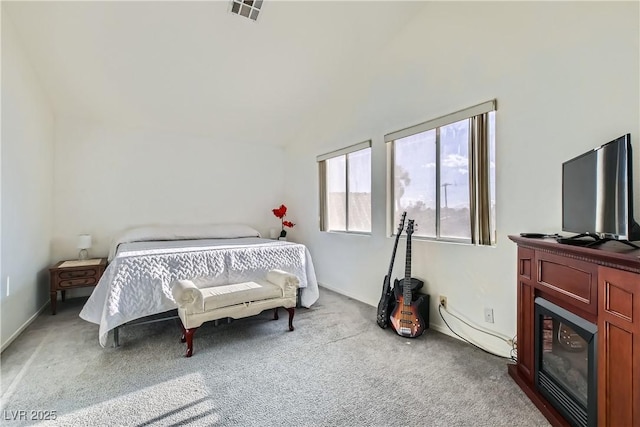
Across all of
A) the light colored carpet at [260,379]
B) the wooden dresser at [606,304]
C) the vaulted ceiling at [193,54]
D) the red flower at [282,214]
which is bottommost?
the light colored carpet at [260,379]

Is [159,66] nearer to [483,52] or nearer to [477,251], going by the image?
[483,52]

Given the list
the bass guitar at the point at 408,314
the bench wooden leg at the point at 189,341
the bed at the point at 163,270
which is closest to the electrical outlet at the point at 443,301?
the bass guitar at the point at 408,314

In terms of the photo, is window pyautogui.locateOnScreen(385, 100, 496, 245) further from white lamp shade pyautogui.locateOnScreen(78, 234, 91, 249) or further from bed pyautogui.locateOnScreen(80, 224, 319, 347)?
white lamp shade pyautogui.locateOnScreen(78, 234, 91, 249)

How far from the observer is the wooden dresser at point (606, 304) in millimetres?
1056

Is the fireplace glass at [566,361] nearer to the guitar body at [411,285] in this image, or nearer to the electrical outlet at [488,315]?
the electrical outlet at [488,315]

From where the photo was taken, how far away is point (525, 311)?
180cm

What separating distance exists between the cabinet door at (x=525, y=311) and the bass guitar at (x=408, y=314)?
808mm

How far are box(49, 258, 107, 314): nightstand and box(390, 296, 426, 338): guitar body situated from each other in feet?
10.9

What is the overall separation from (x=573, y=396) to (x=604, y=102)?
5.32 feet

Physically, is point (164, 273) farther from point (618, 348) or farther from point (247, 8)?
point (618, 348)

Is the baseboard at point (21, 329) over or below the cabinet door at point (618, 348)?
below

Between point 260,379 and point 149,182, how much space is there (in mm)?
3445

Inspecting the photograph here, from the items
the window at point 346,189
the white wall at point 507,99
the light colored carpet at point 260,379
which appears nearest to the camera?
the light colored carpet at point 260,379

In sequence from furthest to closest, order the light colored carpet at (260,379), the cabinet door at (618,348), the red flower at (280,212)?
the red flower at (280,212)
the light colored carpet at (260,379)
the cabinet door at (618,348)
